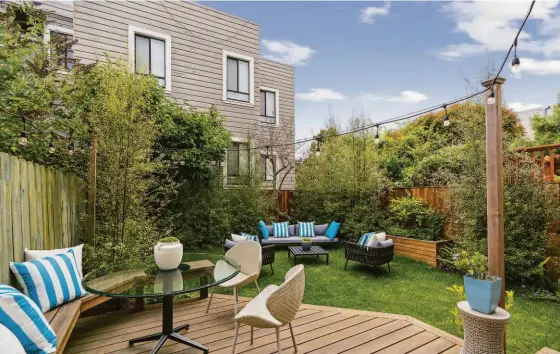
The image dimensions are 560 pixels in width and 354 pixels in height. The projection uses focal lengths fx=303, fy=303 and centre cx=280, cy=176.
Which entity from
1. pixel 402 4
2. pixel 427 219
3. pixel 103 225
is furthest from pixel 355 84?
pixel 103 225

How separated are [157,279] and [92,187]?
194 cm

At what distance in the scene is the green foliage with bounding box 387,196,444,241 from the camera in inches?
250

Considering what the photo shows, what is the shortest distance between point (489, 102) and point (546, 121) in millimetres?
8698

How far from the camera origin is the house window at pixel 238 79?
8.36 m

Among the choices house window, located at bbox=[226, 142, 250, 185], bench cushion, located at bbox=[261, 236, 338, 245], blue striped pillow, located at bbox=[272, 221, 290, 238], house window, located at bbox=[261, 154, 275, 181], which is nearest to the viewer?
bench cushion, located at bbox=[261, 236, 338, 245]

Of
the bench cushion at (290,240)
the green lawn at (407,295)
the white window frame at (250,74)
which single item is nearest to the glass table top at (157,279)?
the green lawn at (407,295)

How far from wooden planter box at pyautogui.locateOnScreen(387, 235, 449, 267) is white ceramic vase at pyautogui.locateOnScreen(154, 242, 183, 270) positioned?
202 inches

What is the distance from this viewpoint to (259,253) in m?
3.35

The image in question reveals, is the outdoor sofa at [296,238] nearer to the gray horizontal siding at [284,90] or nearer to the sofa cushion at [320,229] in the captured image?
the sofa cushion at [320,229]

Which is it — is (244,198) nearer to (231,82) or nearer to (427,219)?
(231,82)

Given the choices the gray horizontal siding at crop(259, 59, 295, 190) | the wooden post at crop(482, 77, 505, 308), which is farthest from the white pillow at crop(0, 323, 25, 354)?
the gray horizontal siding at crop(259, 59, 295, 190)

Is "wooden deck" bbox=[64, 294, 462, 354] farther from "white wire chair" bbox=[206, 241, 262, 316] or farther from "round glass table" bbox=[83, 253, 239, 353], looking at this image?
"white wire chair" bbox=[206, 241, 262, 316]

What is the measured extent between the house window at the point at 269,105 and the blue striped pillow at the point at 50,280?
8326mm

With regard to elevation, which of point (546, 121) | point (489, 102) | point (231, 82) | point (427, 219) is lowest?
point (427, 219)
